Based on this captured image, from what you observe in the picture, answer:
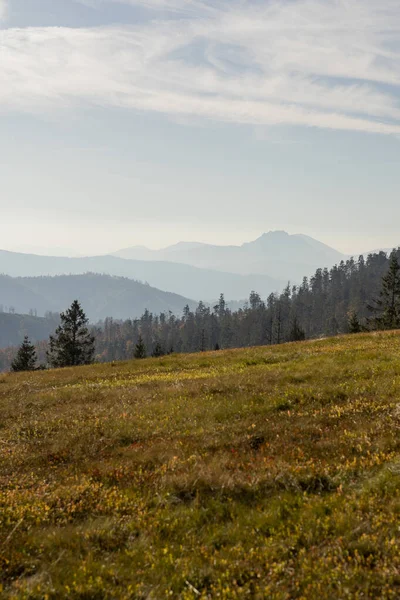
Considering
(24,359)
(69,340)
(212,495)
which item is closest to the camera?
(212,495)

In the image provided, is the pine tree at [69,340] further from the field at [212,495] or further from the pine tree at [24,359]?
the field at [212,495]

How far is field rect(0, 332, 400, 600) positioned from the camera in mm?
6957

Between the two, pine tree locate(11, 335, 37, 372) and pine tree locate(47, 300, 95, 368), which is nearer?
pine tree locate(47, 300, 95, 368)

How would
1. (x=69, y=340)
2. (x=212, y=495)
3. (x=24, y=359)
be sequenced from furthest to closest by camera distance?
(x=24, y=359)
(x=69, y=340)
(x=212, y=495)

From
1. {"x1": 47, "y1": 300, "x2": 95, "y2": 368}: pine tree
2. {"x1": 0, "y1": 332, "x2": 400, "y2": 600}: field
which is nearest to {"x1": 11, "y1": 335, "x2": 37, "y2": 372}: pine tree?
{"x1": 47, "y1": 300, "x2": 95, "y2": 368}: pine tree

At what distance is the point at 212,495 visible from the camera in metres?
9.95

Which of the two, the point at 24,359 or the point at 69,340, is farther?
the point at 24,359

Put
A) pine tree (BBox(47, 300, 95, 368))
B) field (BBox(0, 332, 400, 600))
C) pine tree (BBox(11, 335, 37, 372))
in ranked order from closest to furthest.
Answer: field (BBox(0, 332, 400, 600)) < pine tree (BBox(47, 300, 95, 368)) < pine tree (BBox(11, 335, 37, 372))

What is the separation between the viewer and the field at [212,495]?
6.96m

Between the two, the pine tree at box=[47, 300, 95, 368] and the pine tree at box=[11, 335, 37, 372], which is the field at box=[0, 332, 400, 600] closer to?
the pine tree at box=[47, 300, 95, 368]

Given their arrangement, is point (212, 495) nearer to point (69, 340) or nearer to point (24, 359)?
point (69, 340)

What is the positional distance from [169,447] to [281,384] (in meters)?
7.97

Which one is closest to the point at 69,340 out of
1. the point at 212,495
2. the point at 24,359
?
the point at 24,359

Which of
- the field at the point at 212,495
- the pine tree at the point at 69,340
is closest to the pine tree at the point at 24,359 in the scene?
the pine tree at the point at 69,340
